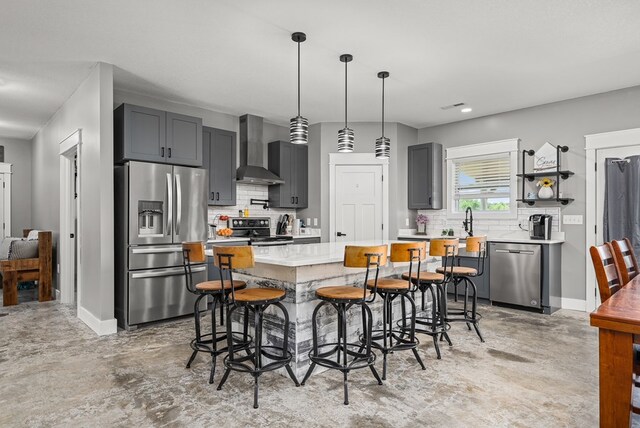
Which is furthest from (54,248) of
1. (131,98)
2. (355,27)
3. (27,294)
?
(355,27)

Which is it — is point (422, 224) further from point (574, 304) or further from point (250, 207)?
point (250, 207)

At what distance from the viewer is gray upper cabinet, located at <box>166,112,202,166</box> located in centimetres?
464

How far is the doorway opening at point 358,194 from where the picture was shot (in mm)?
6379

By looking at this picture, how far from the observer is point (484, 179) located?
603cm

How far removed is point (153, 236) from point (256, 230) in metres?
1.93

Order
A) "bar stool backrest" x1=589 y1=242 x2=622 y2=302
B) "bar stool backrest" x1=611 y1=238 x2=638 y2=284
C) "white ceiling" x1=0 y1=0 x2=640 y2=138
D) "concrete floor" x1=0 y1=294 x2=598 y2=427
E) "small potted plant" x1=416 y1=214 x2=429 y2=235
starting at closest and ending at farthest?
"bar stool backrest" x1=589 y1=242 x2=622 y2=302, "concrete floor" x1=0 y1=294 x2=598 y2=427, "bar stool backrest" x1=611 y1=238 x2=638 y2=284, "white ceiling" x1=0 y1=0 x2=640 y2=138, "small potted plant" x1=416 y1=214 x2=429 y2=235

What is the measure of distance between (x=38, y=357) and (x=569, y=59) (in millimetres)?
5642

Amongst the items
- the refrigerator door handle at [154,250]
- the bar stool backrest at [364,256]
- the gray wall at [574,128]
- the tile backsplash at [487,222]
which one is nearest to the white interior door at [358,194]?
the tile backsplash at [487,222]

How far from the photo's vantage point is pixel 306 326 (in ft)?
9.37

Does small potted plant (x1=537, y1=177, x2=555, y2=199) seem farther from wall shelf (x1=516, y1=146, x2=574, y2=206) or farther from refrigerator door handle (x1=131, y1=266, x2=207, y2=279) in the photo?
refrigerator door handle (x1=131, y1=266, x2=207, y2=279)

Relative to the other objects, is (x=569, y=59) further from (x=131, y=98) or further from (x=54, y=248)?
(x=54, y=248)

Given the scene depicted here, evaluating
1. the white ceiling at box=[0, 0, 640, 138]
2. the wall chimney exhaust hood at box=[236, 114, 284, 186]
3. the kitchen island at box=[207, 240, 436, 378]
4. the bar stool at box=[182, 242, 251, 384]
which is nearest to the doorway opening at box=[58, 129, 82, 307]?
the white ceiling at box=[0, 0, 640, 138]

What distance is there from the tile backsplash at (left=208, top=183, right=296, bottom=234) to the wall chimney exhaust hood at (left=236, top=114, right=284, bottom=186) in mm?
288

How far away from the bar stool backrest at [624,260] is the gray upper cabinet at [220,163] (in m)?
4.54
